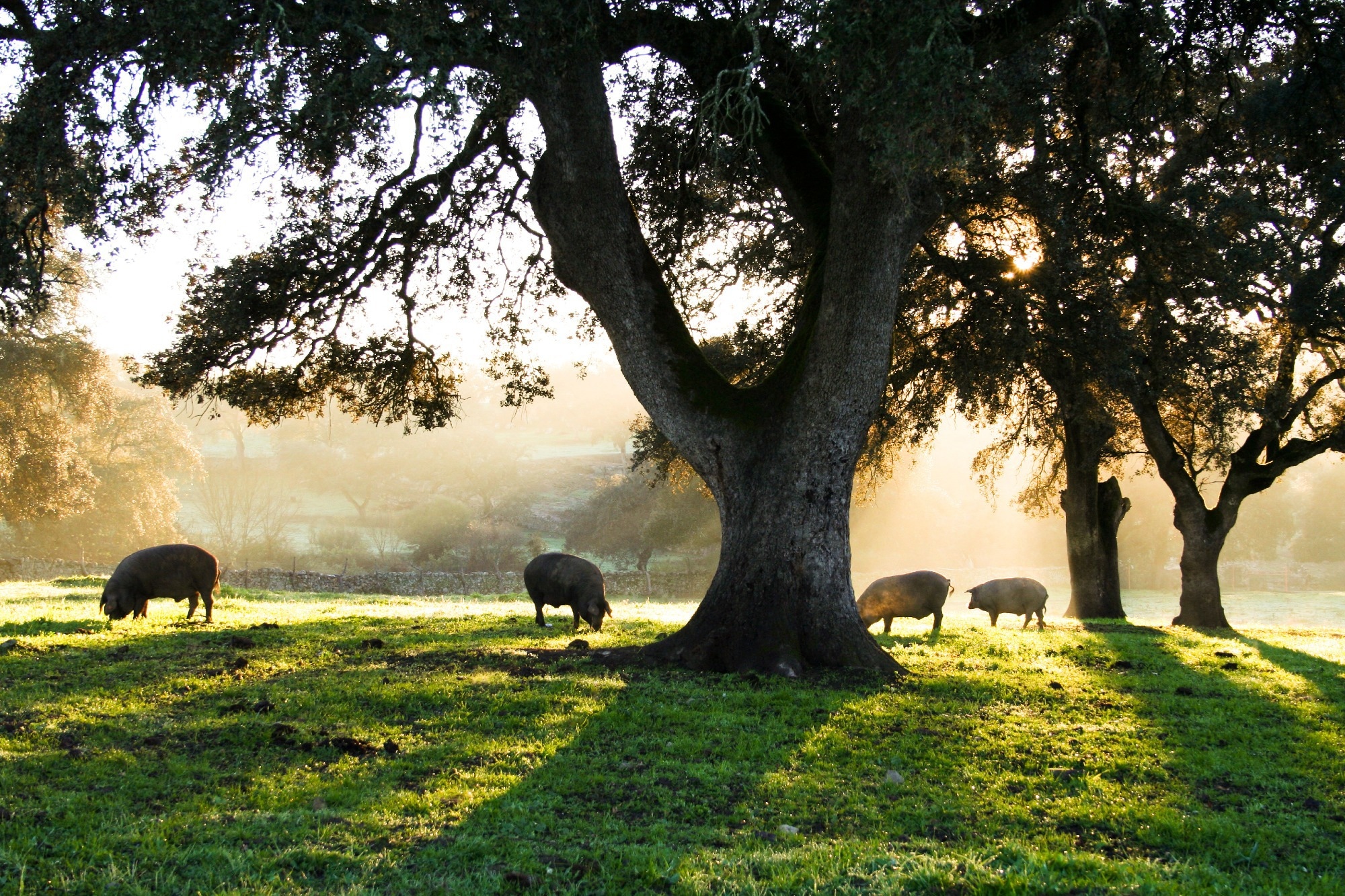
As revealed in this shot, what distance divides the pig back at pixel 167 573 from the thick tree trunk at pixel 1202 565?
20059 mm

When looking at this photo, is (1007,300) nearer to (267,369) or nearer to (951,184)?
(951,184)

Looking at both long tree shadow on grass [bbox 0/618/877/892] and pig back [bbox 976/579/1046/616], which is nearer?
long tree shadow on grass [bbox 0/618/877/892]

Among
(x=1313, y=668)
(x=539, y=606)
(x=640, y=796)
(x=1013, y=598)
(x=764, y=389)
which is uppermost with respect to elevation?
(x=764, y=389)

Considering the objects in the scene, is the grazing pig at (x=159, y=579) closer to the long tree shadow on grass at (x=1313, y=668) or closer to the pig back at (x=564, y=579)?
the pig back at (x=564, y=579)

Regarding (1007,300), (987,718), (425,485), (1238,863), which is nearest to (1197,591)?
(1007,300)

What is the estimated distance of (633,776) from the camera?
6422mm

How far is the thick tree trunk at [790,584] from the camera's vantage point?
10.4 m

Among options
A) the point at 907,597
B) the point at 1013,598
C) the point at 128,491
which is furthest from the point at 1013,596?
the point at 128,491

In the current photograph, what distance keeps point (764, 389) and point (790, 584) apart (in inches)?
97.4

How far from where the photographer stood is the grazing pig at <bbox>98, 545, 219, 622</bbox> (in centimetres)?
1348

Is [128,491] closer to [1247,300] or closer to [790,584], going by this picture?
[790,584]

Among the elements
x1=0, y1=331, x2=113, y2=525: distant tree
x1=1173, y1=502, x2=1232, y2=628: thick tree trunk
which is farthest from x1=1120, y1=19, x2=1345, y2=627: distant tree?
x1=0, y1=331, x2=113, y2=525: distant tree

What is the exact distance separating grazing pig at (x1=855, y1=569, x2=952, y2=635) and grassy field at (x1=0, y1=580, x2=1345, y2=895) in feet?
14.9

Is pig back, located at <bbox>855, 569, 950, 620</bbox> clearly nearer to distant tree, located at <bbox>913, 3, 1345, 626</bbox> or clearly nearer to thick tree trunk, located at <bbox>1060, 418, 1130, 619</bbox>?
distant tree, located at <bbox>913, 3, 1345, 626</bbox>
